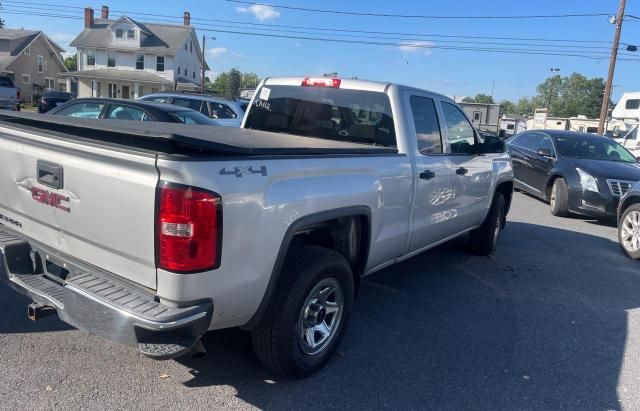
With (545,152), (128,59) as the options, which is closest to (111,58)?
(128,59)

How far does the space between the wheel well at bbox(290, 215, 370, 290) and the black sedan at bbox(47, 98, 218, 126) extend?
554 centimetres

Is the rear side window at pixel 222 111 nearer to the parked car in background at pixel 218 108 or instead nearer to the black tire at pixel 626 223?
the parked car in background at pixel 218 108

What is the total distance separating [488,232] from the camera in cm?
640

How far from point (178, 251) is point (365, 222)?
64.1 inches

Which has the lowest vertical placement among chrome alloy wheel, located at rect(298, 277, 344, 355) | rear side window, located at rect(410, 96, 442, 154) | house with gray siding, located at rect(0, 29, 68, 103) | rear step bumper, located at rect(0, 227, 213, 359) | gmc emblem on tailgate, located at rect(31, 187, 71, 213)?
chrome alloy wheel, located at rect(298, 277, 344, 355)

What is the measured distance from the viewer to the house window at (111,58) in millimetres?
45662

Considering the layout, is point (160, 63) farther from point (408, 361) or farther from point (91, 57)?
point (408, 361)

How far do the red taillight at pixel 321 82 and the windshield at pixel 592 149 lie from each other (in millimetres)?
7133

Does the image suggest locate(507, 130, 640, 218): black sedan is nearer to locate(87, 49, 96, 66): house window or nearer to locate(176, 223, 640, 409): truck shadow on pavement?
locate(176, 223, 640, 409): truck shadow on pavement

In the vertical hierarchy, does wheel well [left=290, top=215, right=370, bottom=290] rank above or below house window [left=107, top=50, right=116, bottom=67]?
below

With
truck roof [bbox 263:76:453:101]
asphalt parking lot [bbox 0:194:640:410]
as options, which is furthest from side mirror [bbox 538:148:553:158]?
truck roof [bbox 263:76:453:101]

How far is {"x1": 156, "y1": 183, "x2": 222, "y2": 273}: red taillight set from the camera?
242cm

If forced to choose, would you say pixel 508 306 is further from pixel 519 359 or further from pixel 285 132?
pixel 285 132

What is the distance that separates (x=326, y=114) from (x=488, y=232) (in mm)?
2900
